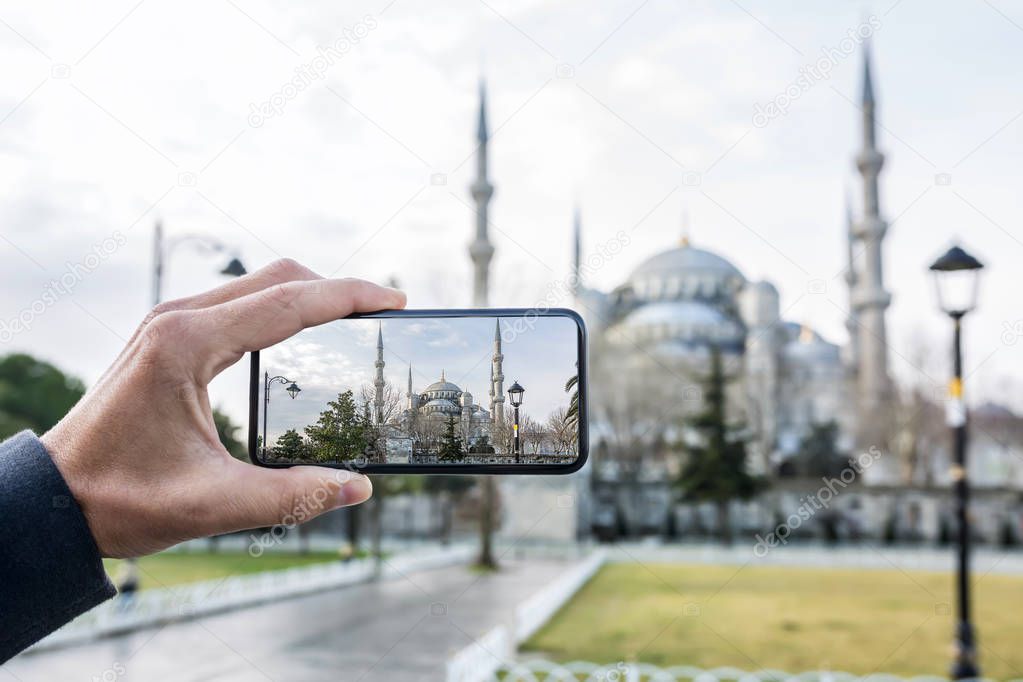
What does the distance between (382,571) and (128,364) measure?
21.9 meters

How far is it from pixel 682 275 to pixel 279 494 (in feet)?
148

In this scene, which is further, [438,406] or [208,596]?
[208,596]

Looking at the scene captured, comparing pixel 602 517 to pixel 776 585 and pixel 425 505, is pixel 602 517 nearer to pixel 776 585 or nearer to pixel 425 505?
pixel 425 505

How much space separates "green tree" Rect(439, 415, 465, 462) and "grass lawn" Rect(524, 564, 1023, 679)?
28.7 ft

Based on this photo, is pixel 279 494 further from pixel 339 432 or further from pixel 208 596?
pixel 208 596

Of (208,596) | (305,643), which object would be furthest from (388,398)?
(208,596)

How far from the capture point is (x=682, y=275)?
45.3 meters

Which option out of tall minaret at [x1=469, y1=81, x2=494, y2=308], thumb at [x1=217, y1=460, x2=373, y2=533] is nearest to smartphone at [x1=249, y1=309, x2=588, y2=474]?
thumb at [x1=217, y1=460, x2=373, y2=533]

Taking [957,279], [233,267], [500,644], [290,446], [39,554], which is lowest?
[500,644]

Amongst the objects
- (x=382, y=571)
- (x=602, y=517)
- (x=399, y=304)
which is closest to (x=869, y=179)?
(x=602, y=517)

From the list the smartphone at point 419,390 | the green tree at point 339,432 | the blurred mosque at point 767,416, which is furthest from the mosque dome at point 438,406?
the blurred mosque at point 767,416

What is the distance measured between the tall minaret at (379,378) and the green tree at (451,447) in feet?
0.35

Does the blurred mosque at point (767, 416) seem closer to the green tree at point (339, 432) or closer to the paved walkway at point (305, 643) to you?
the paved walkway at point (305, 643)

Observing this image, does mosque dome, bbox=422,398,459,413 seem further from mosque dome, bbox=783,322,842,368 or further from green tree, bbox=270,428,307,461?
mosque dome, bbox=783,322,842,368
